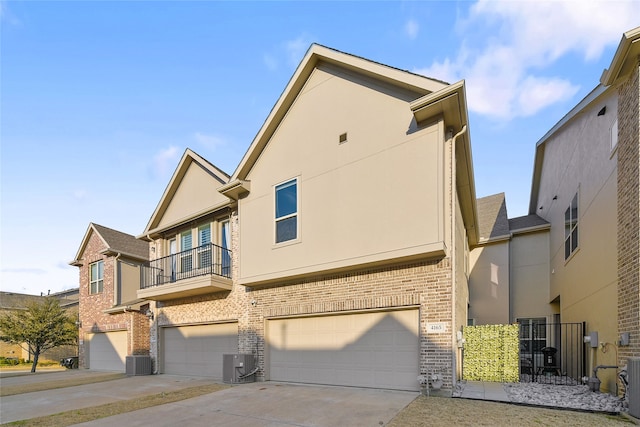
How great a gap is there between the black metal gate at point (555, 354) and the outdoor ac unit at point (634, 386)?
14.8 feet

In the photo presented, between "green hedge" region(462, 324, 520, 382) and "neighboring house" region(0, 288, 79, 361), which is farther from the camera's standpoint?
"neighboring house" region(0, 288, 79, 361)

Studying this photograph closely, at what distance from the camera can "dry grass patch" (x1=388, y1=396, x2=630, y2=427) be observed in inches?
236

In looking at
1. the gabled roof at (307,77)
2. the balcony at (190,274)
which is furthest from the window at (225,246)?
the gabled roof at (307,77)

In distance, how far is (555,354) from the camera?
40.3 feet

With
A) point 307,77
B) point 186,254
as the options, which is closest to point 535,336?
point 307,77

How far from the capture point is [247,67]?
12.9m

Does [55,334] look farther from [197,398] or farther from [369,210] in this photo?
[369,210]

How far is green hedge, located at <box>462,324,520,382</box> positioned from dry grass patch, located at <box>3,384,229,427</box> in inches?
279

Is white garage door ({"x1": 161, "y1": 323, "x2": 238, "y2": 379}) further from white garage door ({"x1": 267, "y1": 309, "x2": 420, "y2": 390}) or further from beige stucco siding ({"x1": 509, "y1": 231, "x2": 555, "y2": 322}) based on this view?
beige stucco siding ({"x1": 509, "y1": 231, "x2": 555, "y2": 322})

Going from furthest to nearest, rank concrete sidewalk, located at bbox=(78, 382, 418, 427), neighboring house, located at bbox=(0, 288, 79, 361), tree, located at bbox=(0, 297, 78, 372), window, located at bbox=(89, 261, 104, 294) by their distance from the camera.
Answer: neighboring house, located at bbox=(0, 288, 79, 361) → window, located at bbox=(89, 261, 104, 294) → tree, located at bbox=(0, 297, 78, 372) → concrete sidewalk, located at bbox=(78, 382, 418, 427)

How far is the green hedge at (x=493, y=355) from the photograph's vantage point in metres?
9.38

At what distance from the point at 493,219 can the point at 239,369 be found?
13.9 m

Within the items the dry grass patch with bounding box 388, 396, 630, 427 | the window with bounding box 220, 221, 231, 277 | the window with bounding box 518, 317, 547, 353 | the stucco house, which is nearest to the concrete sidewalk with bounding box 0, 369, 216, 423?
the stucco house

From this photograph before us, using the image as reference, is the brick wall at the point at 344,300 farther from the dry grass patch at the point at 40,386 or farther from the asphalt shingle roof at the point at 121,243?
the asphalt shingle roof at the point at 121,243
